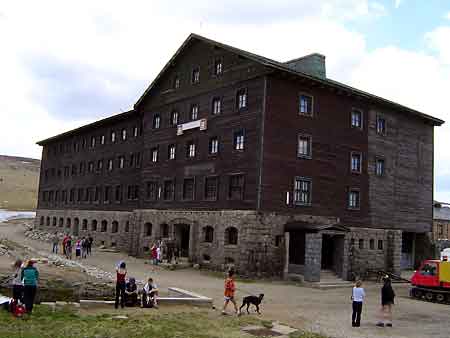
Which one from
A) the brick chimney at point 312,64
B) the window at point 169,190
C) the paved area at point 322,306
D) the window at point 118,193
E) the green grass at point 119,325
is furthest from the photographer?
the window at point 118,193

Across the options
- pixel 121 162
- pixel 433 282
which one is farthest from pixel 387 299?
pixel 121 162

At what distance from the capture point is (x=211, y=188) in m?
36.3

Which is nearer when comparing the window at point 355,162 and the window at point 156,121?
the window at point 355,162

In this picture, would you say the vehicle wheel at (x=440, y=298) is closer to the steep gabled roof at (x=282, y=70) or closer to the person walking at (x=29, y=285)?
the steep gabled roof at (x=282, y=70)

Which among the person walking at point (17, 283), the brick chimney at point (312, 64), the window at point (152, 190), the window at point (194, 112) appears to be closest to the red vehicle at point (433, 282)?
the brick chimney at point (312, 64)

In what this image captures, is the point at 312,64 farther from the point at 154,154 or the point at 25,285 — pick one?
the point at 25,285

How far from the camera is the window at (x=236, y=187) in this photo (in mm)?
33197

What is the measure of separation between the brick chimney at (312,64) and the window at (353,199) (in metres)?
9.13

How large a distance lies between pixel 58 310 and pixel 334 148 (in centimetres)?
2392

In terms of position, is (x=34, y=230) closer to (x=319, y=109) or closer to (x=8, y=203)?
(x=319, y=109)

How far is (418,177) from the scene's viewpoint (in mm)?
42750

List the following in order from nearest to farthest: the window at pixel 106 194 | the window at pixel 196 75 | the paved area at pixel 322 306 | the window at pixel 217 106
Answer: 1. the paved area at pixel 322 306
2. the window at pixel 217 106
3. the window at pixel 196 75
4. the window at pixel 106 194

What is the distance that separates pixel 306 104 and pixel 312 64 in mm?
5608

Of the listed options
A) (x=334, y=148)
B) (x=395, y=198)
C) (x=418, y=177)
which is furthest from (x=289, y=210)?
(x=418, y=177)
